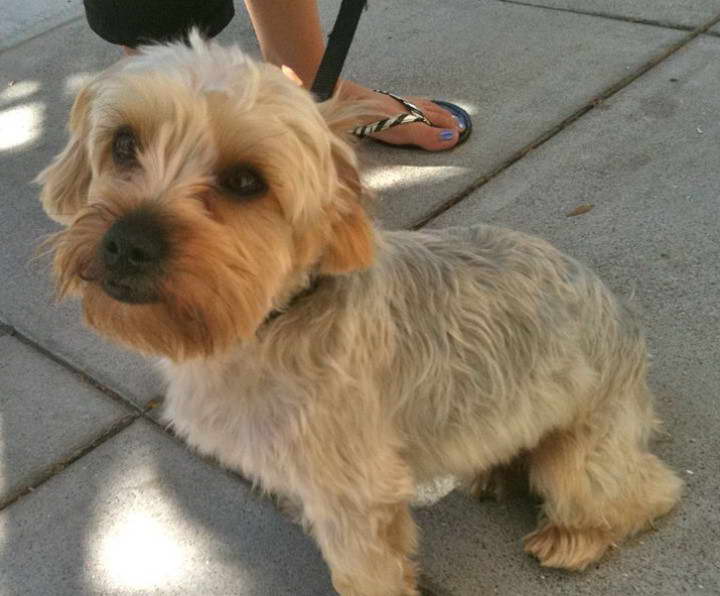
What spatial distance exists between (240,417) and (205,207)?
0.55 m

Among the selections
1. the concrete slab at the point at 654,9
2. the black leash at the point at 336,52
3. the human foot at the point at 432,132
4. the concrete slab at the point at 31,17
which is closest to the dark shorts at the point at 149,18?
the human foot at the point at 432,132

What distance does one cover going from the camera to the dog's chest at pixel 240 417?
206cm

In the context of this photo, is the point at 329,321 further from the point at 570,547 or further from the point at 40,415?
the point at 40,415

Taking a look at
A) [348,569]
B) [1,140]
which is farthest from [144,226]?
[1,140]

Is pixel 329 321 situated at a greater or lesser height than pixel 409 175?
greater

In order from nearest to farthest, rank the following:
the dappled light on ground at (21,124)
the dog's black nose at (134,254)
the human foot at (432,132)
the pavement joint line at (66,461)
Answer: the dog's black nose at (134,254), the pavement joint line at (66,461), the human foot at (432,132), the dappled light on ground at (21,124)

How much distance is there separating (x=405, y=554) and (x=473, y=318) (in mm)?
683

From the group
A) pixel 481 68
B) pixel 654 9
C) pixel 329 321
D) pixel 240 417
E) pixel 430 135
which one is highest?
pixel 329 321

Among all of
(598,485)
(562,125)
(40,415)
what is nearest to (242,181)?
(598,485)

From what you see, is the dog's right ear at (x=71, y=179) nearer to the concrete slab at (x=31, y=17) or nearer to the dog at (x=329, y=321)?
the dog at (x=329, y=321)

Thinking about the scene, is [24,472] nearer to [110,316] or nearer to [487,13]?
[110,316]

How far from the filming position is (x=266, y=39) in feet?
13.2

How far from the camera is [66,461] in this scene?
9.55 feet

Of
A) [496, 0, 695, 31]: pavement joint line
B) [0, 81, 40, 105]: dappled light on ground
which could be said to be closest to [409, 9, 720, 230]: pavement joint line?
[496, 0, 695, 31]: pavement joint line
